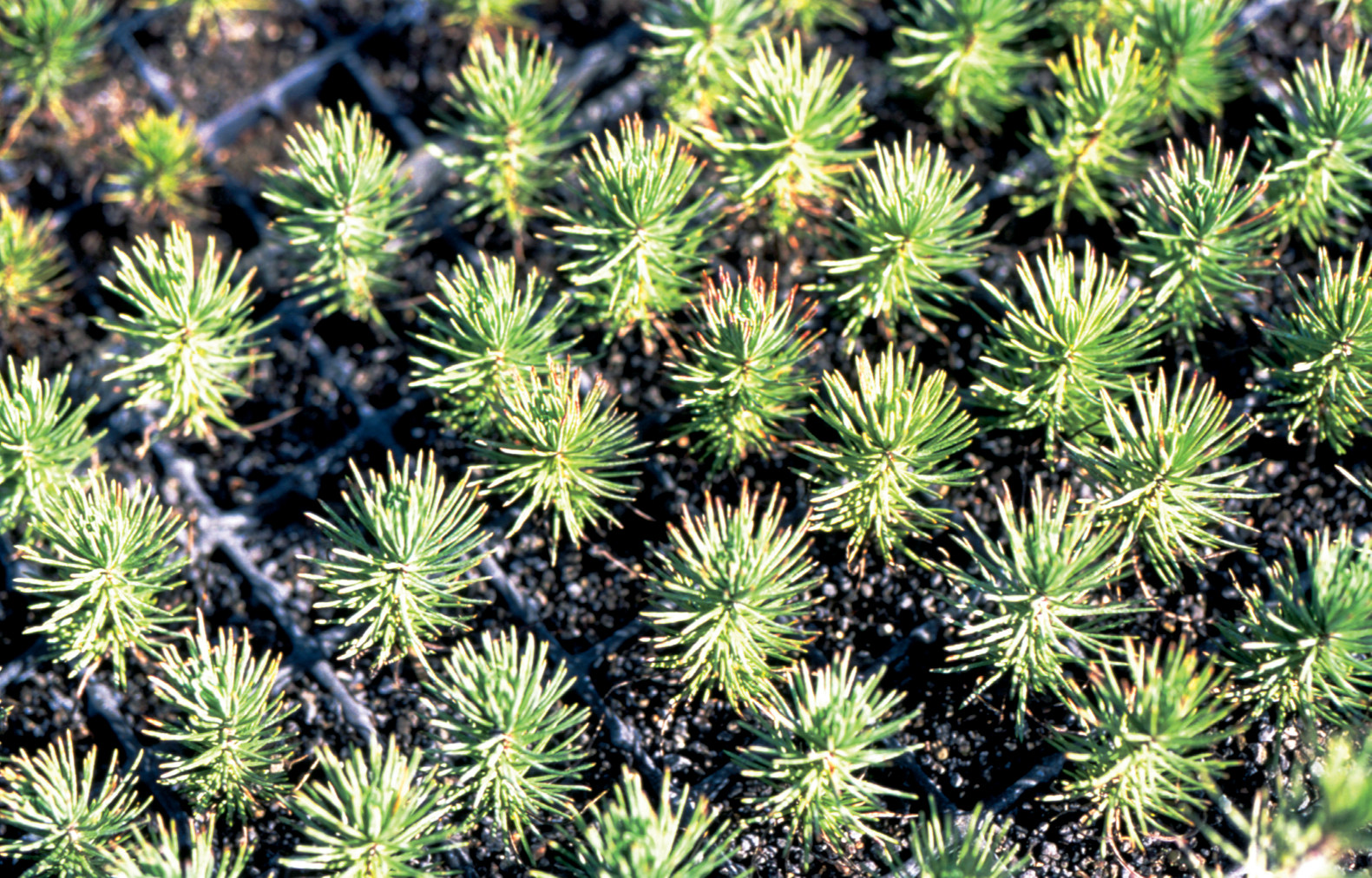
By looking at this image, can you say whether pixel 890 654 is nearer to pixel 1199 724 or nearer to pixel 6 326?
pixel 1199 724

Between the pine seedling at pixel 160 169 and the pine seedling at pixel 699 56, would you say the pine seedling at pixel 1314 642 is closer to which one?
the pine seedling at pixel 699 56

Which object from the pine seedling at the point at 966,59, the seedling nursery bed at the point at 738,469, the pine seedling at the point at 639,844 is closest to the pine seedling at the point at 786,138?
the seedling nursery bed at the point at 738,469

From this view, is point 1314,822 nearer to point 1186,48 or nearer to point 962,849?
point 962,849

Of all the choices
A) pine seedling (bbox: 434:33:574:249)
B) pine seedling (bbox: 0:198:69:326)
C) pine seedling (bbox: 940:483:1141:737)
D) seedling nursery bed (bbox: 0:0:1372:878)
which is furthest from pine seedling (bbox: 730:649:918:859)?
pine seedling (bbox: 0:198:69:326)

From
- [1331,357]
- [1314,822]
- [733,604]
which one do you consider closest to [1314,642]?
[1314,822]

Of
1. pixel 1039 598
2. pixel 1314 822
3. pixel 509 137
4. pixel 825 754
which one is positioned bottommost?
pixel 1314 822

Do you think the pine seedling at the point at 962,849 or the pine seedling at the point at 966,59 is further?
the pine seedling at the point at 966,59
